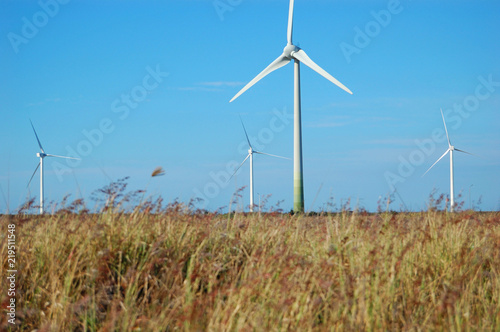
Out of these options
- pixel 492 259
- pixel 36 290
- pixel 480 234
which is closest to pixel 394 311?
pixel 492 259

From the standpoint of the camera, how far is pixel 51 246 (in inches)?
242

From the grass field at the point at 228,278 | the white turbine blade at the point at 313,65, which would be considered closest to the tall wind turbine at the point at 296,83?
the white turbine blade at the point at 313,65

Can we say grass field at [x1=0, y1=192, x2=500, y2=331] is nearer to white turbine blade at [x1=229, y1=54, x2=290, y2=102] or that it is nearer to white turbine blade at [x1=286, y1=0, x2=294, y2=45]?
white turbine blade at [x1=229, y1=54, x2=290, y2=102]

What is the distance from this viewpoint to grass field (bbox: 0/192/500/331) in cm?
465

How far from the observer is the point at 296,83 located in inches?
1053

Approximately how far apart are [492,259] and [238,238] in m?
3.93

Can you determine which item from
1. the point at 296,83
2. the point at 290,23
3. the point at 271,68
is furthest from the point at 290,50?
the point at 296,83

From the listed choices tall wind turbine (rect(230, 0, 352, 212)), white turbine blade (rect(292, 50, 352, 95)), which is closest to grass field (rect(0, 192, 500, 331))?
tall wind turbine (rect(230, 0, 352, 212))

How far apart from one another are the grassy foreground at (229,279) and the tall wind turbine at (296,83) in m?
18.3

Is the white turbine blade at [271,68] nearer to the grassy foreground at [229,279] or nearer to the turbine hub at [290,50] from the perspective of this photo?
the turbine hub at [290,50]

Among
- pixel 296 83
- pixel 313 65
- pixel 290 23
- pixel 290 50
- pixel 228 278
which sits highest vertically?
pixel 290 23

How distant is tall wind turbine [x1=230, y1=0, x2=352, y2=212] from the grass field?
719 inches

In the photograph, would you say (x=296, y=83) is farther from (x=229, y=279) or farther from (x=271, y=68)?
(x=229, y=279)

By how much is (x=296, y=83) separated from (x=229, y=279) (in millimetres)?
22047
